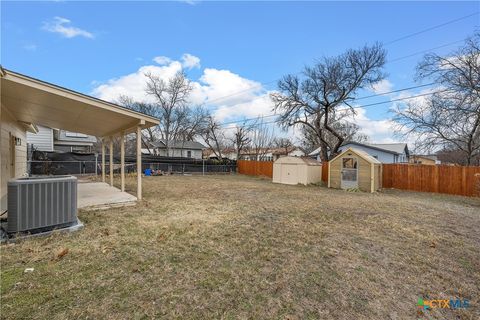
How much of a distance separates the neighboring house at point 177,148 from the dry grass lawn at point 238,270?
2947 centimetres

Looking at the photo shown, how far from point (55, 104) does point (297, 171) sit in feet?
39.1

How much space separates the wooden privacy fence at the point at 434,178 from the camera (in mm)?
10641

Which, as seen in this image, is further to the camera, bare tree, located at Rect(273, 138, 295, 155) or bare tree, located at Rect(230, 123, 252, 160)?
bare tree, located at Rect(273, 138, 295, 155)

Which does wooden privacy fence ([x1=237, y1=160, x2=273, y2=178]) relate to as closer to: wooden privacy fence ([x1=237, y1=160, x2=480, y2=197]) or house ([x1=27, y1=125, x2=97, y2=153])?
wooden privacy fence ([x1=237, y1=160, x2=480, y2=197])

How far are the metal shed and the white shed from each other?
149cm

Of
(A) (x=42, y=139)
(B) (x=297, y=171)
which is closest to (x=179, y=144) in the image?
(A) (x=42, y=139)

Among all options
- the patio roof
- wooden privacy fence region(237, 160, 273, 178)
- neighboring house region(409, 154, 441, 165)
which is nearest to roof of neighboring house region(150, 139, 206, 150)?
wooden privacy fence region(237, 160, 273, 178)

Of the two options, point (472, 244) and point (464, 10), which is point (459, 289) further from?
point (464, 10)

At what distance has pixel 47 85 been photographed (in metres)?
4.49

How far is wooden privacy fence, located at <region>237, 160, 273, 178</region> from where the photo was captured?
1962 cm

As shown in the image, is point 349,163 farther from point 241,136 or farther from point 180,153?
point 180,153

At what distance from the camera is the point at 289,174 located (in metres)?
15.1

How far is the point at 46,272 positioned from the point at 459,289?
14.4 ft

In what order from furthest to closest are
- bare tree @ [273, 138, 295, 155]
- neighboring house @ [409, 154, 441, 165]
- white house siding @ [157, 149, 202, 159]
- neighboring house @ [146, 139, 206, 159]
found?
neighboring house @ [409, 154, 441, 165] < bare tree @ [273, 138, 295, 155] < white house siding @ [157, 149, 202, 159] < neighboring house @ [146, 139, 206, 159]
